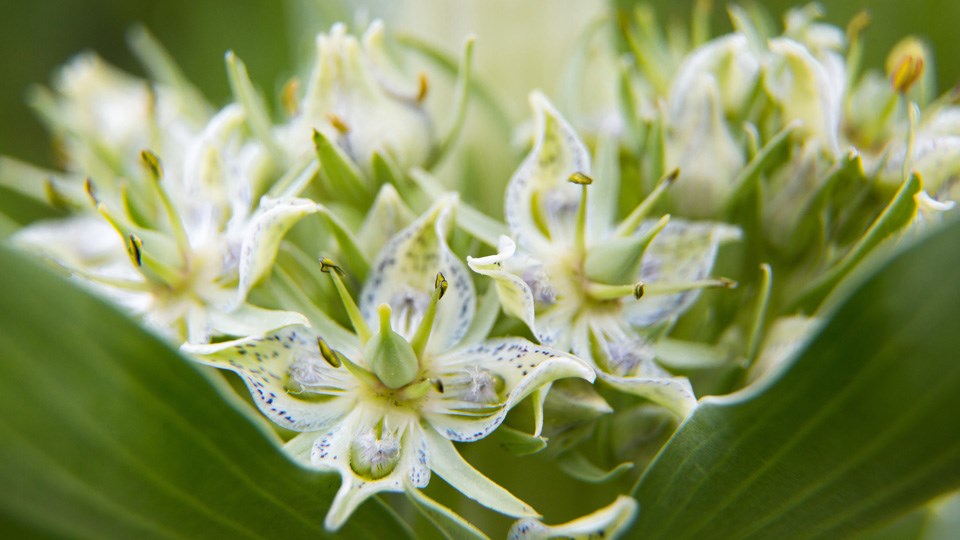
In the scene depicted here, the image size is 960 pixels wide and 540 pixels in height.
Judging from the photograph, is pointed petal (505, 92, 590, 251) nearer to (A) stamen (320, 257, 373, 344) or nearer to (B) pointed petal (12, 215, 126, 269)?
(A) stamen (320, 257, 373, 344)

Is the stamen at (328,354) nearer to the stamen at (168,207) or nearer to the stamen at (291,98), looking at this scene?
the stamen at (168,207)

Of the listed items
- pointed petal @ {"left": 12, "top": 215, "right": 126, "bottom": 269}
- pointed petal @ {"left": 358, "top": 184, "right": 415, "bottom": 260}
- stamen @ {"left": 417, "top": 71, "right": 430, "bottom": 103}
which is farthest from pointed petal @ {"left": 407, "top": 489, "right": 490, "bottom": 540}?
pointed petal @ {"left": 12, "top": 215, "right": 126, "bottom": 269}

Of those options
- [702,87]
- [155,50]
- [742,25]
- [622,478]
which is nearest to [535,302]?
[622,478]

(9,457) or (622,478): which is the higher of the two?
(9,457)

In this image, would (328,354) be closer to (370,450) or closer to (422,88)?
(370,450)

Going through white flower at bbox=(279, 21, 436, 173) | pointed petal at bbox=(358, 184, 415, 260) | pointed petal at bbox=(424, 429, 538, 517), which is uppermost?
white flower at bbox=(279, 21, 436, 173)

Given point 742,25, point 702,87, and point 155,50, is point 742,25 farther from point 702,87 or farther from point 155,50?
point 155,50
